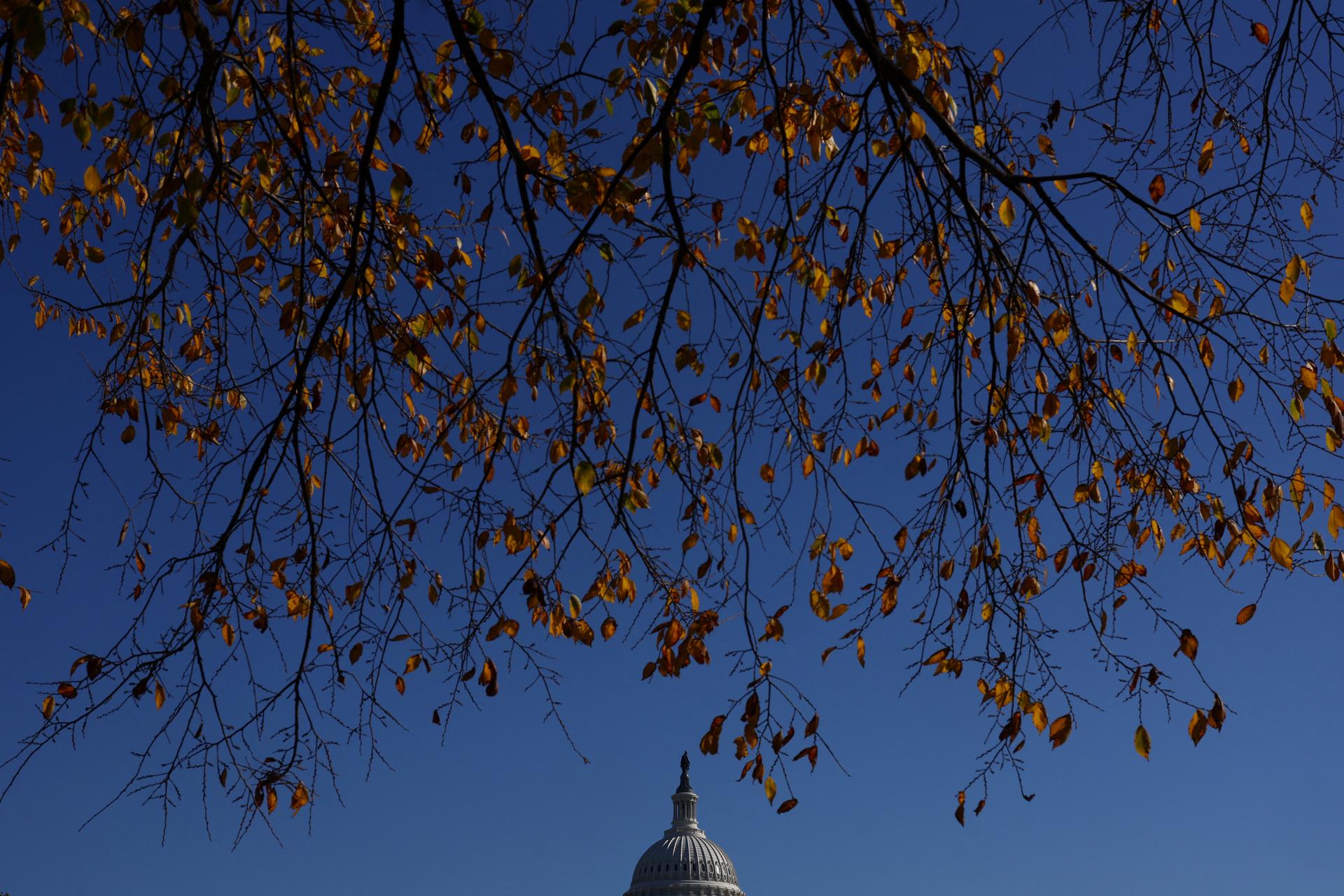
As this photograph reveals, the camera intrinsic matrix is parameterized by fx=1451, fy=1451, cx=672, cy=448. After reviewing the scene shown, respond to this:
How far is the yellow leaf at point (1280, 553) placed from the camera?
280 inches

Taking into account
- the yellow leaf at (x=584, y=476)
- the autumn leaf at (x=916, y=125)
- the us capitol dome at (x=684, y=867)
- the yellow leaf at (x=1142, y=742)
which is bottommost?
the yellow leaf at (x=1142, y=742)

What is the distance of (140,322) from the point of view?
8.25 m

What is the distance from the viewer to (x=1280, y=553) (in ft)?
23.3

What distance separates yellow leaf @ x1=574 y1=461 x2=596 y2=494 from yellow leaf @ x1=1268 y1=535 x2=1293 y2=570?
337 cm

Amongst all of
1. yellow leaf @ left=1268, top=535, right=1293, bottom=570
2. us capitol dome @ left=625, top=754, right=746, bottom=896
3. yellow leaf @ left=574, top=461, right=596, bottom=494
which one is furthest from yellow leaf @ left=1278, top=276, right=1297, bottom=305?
us capitol dome @ left=625, top=754, right=746, bottom=896

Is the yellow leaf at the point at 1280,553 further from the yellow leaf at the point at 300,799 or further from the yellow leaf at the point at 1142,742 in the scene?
the yellow leaf at the point at 300,799

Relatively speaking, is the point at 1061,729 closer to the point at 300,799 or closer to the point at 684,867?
the point at 300,799

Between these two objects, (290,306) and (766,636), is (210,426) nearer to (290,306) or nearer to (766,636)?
(290,306)

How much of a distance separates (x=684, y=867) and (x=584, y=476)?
392 feet

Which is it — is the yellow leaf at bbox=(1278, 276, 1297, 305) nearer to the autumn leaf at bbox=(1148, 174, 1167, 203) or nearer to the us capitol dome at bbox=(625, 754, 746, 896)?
the autumn leaf at bbox=(1148, 174, 1167, 203)

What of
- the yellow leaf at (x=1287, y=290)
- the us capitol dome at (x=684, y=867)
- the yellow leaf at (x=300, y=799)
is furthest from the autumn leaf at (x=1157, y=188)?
the us capitol dome at (x=684, y=867)

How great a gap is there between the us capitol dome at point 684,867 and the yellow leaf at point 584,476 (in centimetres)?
11189

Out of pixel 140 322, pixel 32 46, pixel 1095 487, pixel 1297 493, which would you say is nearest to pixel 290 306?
pixel 140 322

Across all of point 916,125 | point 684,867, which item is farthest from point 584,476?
point 684,867
